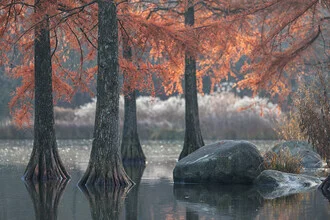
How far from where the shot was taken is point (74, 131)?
36438 millimetres

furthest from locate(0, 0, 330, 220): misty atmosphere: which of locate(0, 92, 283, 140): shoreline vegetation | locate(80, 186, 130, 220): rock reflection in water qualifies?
locate(0, 92, 283, 140): shoreline vegetation

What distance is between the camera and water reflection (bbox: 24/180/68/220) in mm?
11535

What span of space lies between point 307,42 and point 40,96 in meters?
6.11

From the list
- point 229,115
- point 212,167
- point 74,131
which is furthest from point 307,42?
point 74,131

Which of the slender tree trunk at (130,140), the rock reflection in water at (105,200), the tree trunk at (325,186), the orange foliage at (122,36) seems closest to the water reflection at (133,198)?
the rock reflection in water at (105,200)

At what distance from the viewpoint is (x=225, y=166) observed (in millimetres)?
16219

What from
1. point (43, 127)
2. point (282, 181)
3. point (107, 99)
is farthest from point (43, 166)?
point (282, 181)

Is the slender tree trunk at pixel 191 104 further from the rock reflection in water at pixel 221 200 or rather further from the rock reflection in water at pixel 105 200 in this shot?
the rock reflection in water at pixel 105 200

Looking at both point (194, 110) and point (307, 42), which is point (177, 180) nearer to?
point (307, 42)

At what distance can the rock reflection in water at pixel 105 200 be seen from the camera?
11.3 m

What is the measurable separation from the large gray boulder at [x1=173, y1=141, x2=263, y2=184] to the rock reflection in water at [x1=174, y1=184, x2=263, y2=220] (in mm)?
446

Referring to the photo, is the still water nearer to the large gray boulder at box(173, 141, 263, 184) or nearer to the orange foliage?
the large gray boulder at box(173, 141, 263, 184)

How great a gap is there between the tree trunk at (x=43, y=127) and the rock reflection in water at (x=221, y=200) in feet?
9.88

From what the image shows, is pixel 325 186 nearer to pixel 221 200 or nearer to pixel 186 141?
pixel 221 200
